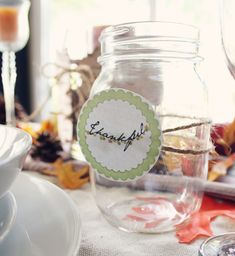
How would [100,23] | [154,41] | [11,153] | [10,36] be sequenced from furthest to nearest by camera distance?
[100,23], [10,36], [154,41], [11,153]

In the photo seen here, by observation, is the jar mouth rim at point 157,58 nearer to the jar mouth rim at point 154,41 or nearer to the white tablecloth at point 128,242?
the jar mouth rim at point 154,41

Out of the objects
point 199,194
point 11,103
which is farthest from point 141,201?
point 11,103

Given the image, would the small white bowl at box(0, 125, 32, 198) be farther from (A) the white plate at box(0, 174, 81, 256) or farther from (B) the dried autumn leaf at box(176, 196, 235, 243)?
(B) the dried autumn leaf at box(176, 196, 235, 243)

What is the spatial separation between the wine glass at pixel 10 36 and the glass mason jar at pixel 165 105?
248 millimetres

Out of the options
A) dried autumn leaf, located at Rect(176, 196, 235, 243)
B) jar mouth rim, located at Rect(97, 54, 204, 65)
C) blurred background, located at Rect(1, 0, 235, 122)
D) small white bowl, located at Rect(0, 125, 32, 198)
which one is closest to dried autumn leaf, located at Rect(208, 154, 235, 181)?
dried autumn leaf, located at Rect(176, 196, 235, 243)

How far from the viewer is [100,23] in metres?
1.04

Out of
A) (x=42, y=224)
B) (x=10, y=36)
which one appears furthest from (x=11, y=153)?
(x=10, y=36)

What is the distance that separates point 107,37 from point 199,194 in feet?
0.55

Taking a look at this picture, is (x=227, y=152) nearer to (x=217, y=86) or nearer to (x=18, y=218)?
(x=18, y=218)

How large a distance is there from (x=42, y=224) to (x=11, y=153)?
53 millimetres

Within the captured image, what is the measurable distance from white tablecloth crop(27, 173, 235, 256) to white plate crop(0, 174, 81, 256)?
45 millimetres

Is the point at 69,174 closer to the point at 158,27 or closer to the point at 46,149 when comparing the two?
the point at 46,149

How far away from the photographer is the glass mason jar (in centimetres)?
35

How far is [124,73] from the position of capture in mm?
386
